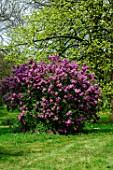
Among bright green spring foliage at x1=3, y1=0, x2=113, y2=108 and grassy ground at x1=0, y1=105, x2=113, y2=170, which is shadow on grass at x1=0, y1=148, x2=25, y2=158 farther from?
bright green spring foliage at x1=3, y1=0, x2=113, y2=108

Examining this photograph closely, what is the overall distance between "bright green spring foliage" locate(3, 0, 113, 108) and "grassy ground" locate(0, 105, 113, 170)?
5.86 meters

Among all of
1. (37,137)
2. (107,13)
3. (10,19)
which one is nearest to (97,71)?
(107,13)

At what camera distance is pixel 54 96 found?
14.5 metres

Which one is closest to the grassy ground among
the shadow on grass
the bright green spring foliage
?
the shadow on grass

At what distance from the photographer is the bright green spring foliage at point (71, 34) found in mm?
19484

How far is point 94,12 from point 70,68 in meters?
6.08

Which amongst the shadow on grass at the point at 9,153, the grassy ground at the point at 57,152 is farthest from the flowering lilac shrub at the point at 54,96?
the shadow on grass at the point at 9,153

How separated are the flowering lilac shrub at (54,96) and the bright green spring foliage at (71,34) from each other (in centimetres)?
422

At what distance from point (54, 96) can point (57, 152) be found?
4.27m

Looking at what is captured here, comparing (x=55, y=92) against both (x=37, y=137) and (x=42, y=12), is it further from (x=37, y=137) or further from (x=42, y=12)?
(x=42, y=12)

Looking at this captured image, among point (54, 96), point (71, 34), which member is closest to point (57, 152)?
point (54, 96)

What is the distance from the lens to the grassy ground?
8695mm

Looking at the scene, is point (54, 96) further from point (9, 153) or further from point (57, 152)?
point (9, 153)

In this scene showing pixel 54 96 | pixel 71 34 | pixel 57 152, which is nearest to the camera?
pixel 57 152
